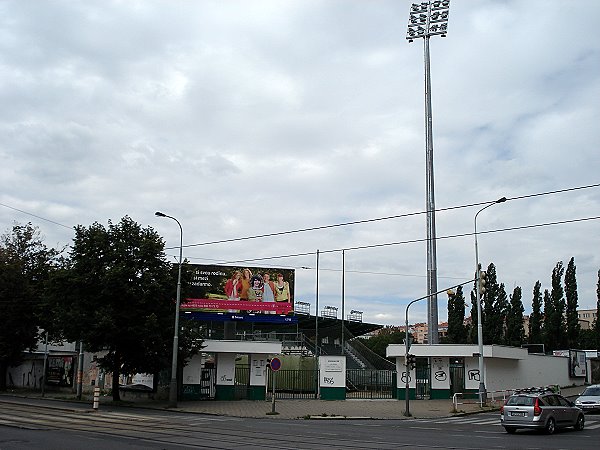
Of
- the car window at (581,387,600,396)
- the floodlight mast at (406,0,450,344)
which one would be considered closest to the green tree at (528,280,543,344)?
the floodlight mast at (406,0,450,344)

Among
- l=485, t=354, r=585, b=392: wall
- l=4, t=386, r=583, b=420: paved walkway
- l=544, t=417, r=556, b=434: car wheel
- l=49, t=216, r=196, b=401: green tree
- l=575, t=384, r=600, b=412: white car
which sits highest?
l=49, t=216, r=196, b=401: green tree

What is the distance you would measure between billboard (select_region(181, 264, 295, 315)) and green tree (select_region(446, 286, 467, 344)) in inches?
1216

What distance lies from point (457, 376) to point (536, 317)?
2910 cm

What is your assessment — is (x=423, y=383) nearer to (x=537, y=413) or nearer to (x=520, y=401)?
(x=520, y=401)

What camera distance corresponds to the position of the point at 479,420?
29234 mm

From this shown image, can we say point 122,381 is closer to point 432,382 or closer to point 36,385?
point 36,385

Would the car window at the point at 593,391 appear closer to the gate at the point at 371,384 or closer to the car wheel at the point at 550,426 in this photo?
the car wheel at the point at 550,426

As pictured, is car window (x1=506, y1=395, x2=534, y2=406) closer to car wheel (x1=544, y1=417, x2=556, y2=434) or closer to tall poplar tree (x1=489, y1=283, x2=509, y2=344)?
car wheel (x1=544, y1=417, x2=556, y2=434)

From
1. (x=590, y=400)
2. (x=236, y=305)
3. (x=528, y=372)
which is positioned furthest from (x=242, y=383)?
(x=590, y=400)

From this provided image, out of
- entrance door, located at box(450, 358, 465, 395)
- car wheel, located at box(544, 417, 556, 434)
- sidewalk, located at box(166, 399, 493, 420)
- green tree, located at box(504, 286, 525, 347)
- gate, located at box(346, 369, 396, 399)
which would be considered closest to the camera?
car wheel, located at box(544, 417, 556, 434)

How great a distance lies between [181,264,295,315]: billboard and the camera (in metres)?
47.9

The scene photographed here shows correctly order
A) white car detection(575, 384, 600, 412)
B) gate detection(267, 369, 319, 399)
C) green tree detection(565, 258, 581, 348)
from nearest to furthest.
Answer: white car detection(575, 384, 600, 412)
gate detection(267, 369, 319, 399)
green tree detection(565, 258, 581, 348)

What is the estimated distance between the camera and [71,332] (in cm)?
3488

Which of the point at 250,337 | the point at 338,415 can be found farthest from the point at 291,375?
the point at 338,415
